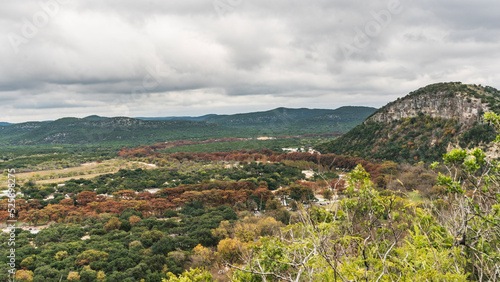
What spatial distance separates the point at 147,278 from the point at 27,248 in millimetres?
11479

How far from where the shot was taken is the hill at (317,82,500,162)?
5088cm

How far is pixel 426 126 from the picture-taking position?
62.9 metres

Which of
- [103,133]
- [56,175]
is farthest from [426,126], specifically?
[103,133]

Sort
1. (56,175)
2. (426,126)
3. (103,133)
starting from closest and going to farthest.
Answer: (426,126)
(56,175)
(103,133)

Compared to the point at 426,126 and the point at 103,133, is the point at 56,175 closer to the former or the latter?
the point at 426,126

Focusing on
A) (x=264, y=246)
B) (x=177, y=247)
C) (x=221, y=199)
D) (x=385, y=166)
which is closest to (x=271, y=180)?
(x=221, y=199)

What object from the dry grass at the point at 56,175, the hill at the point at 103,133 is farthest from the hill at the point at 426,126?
the hill at the point at 103,133

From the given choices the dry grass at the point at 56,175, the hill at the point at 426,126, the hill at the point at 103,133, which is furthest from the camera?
the hill at the point at 103,133

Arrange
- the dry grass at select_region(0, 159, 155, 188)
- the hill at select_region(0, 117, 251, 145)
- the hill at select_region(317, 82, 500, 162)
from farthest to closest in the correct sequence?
the hill at select_region(0, 117, 251, 145)
the dry grass at select_region(0, 159, 155, 188)
the hill at select_region(317, 82, 500, 162)

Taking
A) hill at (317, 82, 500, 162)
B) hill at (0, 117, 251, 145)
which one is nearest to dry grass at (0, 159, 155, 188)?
hill at (317, 82, 500, 162)

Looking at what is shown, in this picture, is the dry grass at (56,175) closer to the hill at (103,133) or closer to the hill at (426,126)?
the hill at (426,126)

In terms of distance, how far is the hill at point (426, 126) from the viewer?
50.9m

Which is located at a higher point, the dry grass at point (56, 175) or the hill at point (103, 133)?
the hill at point (103, 133)

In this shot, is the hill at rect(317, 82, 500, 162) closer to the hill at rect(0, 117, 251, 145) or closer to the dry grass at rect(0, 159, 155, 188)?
the dry grass at rect(0, 159, 155, 188)
